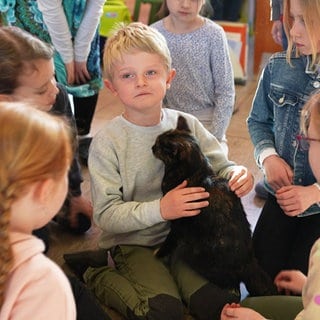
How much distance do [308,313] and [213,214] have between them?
1.57 feet

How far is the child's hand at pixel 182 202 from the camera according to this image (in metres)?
1.26

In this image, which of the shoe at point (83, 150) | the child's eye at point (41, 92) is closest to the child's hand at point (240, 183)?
the child's eye at point (41, 92)

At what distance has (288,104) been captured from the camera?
1469 mm

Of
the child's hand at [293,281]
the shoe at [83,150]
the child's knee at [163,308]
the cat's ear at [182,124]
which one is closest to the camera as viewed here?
the child's hand at [293,281]

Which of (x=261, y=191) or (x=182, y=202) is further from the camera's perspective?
(x=261, y=191)

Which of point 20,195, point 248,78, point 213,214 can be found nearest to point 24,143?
point 20,195

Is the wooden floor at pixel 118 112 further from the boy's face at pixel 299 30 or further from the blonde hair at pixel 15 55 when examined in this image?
the boy's face at pixel 299 30

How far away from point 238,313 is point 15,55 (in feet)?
3.02

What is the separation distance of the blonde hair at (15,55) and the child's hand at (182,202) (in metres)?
0.54

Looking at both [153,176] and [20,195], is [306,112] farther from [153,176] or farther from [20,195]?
[20,195]

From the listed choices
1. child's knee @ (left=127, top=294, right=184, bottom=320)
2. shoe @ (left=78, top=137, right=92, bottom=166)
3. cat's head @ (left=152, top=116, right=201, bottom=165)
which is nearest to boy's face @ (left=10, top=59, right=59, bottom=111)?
cat's head @ (left=152, top=116, right=201, bottom=165)

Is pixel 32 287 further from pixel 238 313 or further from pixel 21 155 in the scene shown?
pixel 238 313

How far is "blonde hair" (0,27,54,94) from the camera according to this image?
4.45ft

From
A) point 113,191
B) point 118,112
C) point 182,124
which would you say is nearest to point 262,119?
point 182,124
